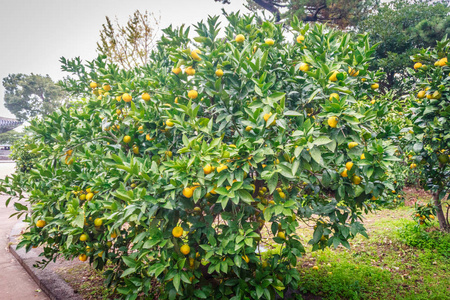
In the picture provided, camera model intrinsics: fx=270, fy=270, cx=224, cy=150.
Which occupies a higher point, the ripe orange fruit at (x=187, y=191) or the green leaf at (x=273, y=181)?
the green leaf at (x=273, y=181)

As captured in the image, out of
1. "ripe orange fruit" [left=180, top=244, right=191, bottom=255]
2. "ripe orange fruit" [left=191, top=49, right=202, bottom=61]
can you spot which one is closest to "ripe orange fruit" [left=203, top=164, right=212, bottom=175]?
"ripe orange fruit" [left=180, top=244, right=191, bottom=255]

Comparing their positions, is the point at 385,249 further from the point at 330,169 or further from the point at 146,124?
the point at 146,124

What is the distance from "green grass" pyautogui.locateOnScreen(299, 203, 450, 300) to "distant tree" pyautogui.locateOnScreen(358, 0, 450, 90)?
6.82m

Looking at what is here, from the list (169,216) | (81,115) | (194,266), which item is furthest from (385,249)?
(81,115)

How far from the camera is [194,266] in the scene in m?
1.75

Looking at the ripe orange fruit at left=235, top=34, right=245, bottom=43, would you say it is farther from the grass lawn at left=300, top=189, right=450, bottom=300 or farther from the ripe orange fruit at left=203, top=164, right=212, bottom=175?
the grass lawn at left=300, top=189, right=450, bottom=300

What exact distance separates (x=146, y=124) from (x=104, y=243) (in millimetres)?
942

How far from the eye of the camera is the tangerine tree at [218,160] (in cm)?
142

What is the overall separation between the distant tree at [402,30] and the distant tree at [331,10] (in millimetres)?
434

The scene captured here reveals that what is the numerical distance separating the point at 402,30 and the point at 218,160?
10896mm

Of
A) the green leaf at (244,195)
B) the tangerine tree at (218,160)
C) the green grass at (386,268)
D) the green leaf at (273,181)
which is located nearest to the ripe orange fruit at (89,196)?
the tangerine tree at (218,160)

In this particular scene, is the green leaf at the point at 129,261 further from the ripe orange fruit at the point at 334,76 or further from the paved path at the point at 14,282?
the paved path at the point at 14,282

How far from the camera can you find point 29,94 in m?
30.5

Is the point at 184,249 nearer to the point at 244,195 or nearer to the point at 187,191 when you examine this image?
the point at 187,191
